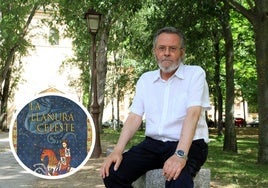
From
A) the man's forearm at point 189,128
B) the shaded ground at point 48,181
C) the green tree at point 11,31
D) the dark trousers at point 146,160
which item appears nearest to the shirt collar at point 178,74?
the man's forearm at point 189,128

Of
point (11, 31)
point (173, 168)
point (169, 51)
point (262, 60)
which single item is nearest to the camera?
point (173, 168)

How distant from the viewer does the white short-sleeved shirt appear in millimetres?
3986

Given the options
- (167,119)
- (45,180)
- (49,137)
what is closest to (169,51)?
(167,119)

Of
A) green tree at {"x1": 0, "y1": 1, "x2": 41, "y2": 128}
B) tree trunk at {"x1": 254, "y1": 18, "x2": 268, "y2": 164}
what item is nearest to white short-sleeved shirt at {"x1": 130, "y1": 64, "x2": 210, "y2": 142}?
tree trunk at {"x1": 254, "y1": 18, "x2": 268, "y2": 164}

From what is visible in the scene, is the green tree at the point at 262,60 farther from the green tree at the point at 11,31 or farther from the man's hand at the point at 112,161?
the green tree at the point at 11,31

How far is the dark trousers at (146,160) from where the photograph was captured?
3918 millimetres

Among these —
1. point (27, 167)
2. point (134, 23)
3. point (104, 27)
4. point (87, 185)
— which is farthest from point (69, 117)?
point (134, 23)

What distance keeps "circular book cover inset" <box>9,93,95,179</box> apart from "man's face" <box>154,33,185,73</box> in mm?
2502

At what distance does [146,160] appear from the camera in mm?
4047

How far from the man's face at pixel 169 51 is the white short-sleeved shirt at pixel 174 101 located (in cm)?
7

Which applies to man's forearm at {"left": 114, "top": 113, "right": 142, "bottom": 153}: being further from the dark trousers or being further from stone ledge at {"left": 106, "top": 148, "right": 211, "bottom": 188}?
stone ledge at {"left": 106, "top": 148, "right": 211, "bottom": 188}

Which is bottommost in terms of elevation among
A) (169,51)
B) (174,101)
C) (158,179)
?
(158,179)

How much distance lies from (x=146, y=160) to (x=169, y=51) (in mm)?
918

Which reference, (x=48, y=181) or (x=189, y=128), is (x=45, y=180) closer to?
(x=48, y=181)
